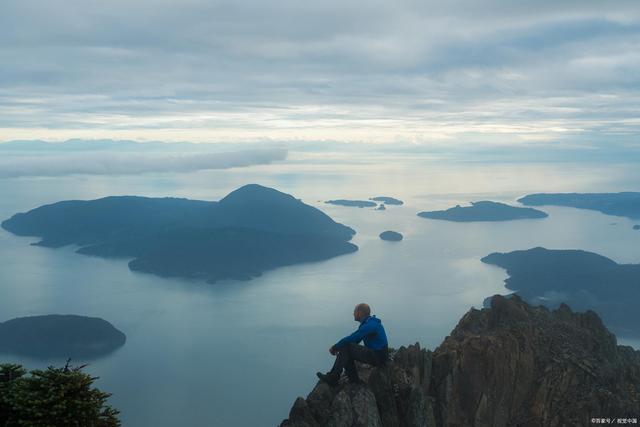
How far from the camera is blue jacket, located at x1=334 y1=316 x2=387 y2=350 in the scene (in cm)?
1483

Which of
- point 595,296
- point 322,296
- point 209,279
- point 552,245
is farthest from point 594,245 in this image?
point 209,279

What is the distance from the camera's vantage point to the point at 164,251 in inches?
6742

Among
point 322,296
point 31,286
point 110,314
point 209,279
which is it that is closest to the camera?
point 110,314

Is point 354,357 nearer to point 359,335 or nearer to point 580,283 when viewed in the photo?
point 359,335

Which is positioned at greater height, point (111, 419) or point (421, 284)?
point (111, 419)

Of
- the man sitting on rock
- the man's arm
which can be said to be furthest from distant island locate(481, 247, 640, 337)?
the man's arm

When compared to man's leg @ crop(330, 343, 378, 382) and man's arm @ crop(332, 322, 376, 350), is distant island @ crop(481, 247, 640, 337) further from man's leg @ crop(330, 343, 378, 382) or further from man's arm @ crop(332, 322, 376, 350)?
man's arm @ crop(332, 322, 376, 350)

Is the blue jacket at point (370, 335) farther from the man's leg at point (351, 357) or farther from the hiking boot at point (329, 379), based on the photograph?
the hiking boot at point (329, 379)

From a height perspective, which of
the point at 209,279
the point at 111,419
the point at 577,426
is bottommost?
the point at 209,279

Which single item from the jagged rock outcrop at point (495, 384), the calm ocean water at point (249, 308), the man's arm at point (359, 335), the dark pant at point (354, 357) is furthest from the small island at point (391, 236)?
the man's arm at point (359, 335)

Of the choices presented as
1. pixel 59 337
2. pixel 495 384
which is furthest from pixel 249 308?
pixel 495 384

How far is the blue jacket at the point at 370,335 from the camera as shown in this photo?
14828 mm

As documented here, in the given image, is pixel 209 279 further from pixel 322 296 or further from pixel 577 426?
pixel 577 426

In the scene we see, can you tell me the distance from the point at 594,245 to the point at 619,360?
163 metres
